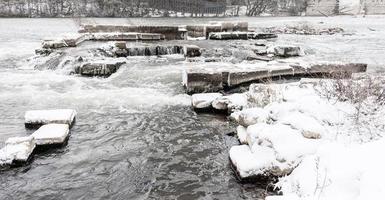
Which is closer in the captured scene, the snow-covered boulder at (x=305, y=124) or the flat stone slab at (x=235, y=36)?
the snow-covered boulder at (x=305, y=124)

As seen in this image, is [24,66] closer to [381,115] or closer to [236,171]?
[236,171]

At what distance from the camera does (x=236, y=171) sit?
20.4 ft

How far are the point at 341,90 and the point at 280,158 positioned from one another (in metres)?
2.24

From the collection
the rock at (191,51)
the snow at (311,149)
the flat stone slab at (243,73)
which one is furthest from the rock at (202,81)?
the rock at (191,51)

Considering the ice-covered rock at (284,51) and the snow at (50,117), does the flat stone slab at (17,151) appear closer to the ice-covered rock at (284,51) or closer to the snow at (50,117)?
the snow at (50,117)

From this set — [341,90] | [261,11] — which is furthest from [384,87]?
[261,11]

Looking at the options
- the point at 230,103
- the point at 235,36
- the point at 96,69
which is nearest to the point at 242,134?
the point at 230,103

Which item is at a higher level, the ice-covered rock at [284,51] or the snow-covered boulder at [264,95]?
the ice-covered rock at [284,51]

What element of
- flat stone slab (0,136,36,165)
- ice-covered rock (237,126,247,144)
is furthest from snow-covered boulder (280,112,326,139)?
flat stone slab (0,136,36,165)

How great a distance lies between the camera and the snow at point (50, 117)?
26.3ft

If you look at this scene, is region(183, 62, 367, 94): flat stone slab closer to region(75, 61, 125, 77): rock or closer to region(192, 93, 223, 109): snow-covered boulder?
region(192, 93, 223, 109): snow-covered boulder

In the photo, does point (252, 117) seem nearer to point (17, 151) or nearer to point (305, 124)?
point (305, 124)

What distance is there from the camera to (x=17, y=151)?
648 cm

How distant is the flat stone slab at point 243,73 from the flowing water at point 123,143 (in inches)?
23.0
